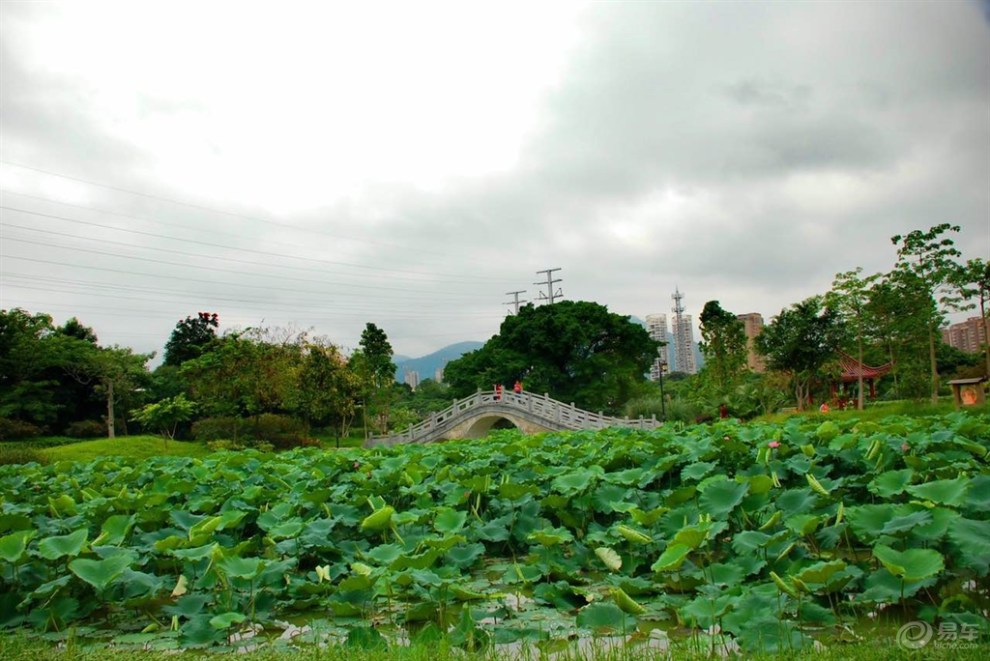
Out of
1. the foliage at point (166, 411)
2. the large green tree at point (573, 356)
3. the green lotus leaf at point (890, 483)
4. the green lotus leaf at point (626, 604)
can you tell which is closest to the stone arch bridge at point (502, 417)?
the large green tree at point (573, 356)

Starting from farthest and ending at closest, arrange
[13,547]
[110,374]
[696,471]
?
1. [110,374]
2. [696,471]
3. [13,547]

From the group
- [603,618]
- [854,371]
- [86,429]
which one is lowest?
[603,618]

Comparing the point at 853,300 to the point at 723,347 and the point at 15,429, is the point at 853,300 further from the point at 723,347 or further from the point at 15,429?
the point at 15,429

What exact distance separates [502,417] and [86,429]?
586 inches

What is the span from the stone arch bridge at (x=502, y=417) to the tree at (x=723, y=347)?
5243mm

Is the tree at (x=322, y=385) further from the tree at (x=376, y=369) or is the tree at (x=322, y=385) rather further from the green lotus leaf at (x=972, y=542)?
the green lotus leaf at (x=972, y=542)

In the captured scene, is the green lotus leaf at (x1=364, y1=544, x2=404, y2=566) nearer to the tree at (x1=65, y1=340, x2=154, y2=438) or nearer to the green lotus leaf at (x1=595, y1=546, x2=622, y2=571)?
the green lotus leaf at (x1=595, y1=546, x2=622, y2=571)

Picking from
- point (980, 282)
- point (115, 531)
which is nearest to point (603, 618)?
point (115, 531)

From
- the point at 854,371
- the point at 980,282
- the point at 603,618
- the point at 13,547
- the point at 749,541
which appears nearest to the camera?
the point at 603,618

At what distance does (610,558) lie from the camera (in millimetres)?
3217

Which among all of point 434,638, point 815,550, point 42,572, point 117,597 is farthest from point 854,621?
point 42,572

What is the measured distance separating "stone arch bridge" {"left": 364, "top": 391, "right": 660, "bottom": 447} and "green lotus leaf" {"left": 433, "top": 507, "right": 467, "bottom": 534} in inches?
697

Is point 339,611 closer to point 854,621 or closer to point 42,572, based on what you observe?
point 42,572

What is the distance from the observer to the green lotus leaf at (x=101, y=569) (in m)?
2.85
